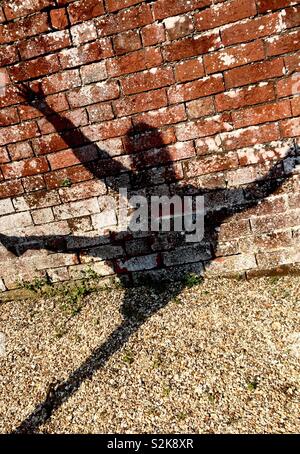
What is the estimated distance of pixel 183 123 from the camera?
7.82 feet

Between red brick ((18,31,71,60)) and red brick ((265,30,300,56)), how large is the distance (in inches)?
51.8

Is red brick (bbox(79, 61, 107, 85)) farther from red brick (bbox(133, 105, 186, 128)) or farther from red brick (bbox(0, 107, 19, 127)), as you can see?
red brick (bbox(0, 107, 19, 127))

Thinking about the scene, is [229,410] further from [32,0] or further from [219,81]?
[32,0]

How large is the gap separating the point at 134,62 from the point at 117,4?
354 millimetres

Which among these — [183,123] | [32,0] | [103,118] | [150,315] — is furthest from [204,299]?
[32,0]

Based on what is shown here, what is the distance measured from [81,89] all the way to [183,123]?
753 mm

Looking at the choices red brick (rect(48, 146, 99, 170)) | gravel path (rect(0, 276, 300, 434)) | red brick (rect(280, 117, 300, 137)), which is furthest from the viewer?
red brick (rect(48, 146, 99, 170))

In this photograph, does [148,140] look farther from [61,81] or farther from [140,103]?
[61,81]

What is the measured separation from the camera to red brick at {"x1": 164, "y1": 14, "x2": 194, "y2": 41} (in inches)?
84.8

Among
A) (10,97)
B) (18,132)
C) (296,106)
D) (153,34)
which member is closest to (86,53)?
(153,34)

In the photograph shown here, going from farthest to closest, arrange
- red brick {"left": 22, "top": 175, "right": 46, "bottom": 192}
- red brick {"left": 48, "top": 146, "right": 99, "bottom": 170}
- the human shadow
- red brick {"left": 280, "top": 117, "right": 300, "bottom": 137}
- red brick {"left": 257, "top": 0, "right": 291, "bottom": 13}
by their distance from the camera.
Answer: red brick {"left": 22, "top": 175, "right": 46, "bottom": 192} → red brick {"left": 48, "top": 146, "right": 99, "bottom": 170} → the human shadow → red brick {"left": 280, "top": 117, "right": 300, "bottom": 137} → red brick {"left": 257, "top": 0, "right": 291, "bottom": 13}

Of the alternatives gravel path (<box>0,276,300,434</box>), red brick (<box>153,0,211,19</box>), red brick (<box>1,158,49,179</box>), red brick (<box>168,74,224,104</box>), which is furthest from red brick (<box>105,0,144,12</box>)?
gravel path (<box>0,276,300,434</box>)

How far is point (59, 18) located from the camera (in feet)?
7.27

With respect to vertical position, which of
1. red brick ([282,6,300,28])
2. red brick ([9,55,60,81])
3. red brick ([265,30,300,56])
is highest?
red brick ([9,55,60,81])
